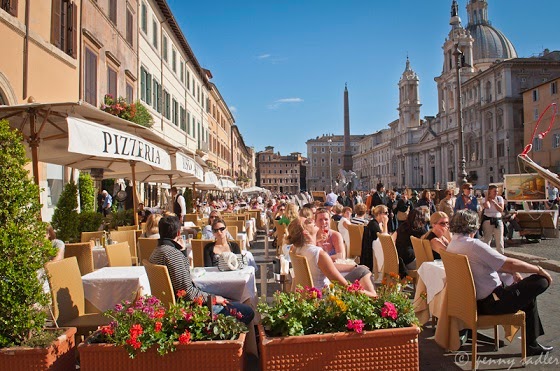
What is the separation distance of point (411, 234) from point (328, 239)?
1399mm

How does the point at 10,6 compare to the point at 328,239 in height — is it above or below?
above

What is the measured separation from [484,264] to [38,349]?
3940mm

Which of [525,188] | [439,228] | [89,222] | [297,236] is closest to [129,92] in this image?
[89,222]

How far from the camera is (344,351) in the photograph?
3.71m

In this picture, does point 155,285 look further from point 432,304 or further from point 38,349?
point 432,304

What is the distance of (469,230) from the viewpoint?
525cm

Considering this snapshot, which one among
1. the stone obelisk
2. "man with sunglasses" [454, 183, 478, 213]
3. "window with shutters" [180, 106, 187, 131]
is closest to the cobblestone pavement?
"man with sunglasses" [454, 183, 478, 213]

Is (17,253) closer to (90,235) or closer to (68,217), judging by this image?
(90,235)

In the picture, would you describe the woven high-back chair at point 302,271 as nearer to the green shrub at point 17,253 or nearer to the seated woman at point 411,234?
the green shrub at point 17,253

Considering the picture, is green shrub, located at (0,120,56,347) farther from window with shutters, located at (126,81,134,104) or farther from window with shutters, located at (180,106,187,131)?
window with shutters, located at (180,106,187,131)

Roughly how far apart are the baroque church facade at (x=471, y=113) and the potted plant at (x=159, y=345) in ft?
154

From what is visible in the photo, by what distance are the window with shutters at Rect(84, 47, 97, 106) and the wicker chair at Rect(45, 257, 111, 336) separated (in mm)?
11459

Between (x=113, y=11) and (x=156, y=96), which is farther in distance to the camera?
(x=156, y=96)

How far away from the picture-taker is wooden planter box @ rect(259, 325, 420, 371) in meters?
3.66
